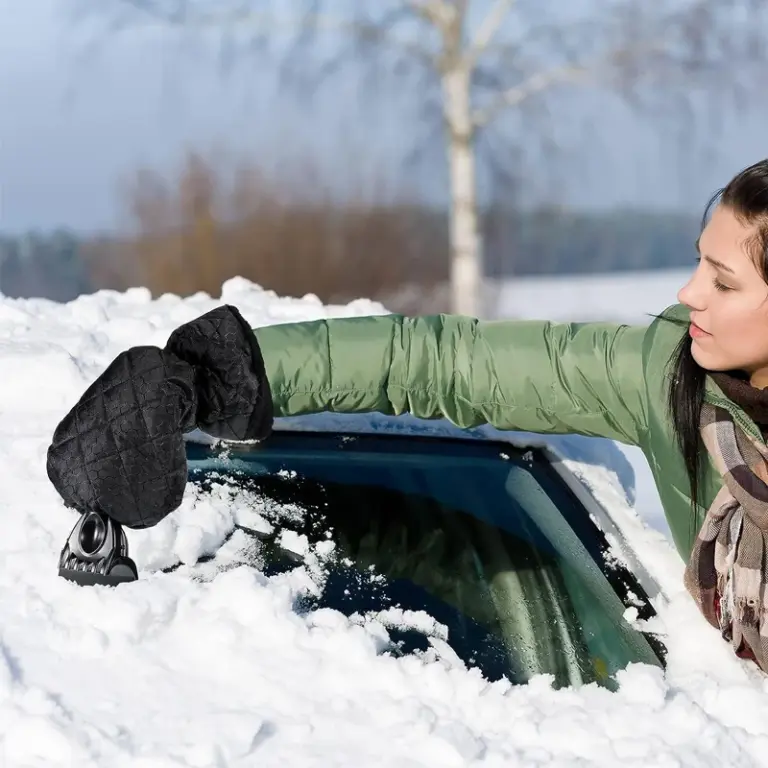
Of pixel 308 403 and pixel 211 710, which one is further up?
pixel 308 403

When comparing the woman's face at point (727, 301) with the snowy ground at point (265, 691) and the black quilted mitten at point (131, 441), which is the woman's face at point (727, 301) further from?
the black quilted mitten at point (131, 441)

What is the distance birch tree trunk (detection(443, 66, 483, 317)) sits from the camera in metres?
8.66

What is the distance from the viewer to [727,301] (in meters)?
1.66

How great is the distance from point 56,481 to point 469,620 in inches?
28.4

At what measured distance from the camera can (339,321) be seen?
6.58 feet

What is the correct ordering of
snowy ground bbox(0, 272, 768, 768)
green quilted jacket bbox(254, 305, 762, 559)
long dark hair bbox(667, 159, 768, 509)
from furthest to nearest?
green quilted jacket bbox(254, 305, 762, 559)
long dark hair bbox(667, 159, 768, 509)
snowy ground bbox(0, 272, 768, 768)

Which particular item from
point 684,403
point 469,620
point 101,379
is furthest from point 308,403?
point 684,403

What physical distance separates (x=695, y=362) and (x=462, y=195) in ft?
23.7

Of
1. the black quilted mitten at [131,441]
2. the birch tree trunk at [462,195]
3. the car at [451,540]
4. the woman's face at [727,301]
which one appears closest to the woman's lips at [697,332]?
the woman's face at [727,301]

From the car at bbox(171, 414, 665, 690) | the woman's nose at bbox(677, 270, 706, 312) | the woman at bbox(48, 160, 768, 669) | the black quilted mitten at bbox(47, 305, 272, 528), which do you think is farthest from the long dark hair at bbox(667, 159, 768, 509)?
the black quilted mitten at bbox(47, 305, 272, 528)

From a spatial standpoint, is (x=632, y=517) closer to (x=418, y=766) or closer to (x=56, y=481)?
(x=418, y=766)

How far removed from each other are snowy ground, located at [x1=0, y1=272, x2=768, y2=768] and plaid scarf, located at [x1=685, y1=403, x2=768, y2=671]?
0.04 meters

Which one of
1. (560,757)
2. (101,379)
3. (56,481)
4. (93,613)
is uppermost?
(101,379)

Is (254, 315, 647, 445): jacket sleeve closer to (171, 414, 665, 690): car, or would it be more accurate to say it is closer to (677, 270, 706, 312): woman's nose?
(171, 414, 665, 690): car
